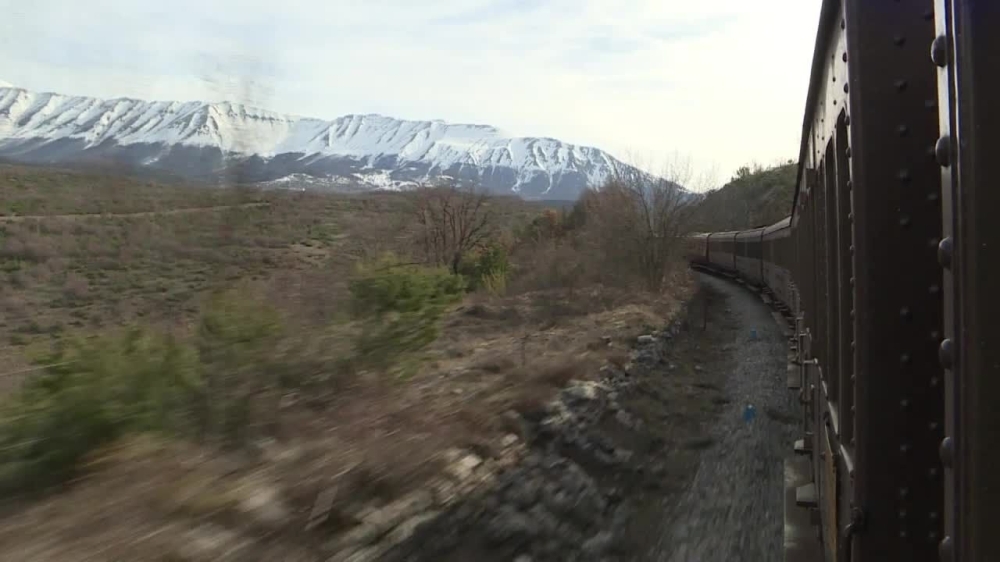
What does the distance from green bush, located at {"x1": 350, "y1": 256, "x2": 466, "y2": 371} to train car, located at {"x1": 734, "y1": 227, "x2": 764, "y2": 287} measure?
15527 mm

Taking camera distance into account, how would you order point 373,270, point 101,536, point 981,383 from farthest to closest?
1. point 373,270
2. point 101,536
3. point 981,383

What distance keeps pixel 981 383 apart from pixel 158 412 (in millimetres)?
5746

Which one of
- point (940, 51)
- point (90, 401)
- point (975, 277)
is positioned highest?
point (940, 51)

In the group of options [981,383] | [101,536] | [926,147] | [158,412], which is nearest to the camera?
[981,383]

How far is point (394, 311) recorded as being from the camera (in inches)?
371

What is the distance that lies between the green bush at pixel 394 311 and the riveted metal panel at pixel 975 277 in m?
7.77

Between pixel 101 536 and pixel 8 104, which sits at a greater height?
pixel 8 104

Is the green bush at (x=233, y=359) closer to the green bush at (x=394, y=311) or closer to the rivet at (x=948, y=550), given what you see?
the green bush at (x=394, y=311)

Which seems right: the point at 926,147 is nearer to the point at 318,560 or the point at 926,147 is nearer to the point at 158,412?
the point at 318,560

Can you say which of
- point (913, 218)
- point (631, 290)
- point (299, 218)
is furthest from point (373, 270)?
point (631, 290)

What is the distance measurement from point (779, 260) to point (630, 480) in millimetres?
9732

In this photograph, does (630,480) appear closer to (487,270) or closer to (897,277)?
(897,277)

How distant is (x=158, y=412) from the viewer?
228 inches

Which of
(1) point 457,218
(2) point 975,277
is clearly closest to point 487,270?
(1) point 457,218
